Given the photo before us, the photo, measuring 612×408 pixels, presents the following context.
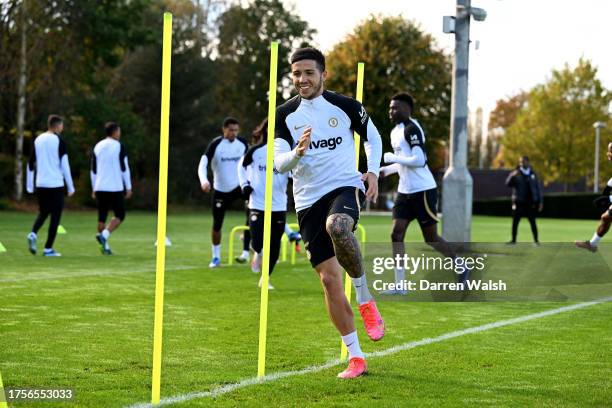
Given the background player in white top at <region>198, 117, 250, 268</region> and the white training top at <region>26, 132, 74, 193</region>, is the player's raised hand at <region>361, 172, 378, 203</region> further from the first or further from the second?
the white training top at <region>26, 132, 74, 193</region>

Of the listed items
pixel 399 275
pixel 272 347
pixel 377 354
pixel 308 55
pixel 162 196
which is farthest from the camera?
pixel 399 275

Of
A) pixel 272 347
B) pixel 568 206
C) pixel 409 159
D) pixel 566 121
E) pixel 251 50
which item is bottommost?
pixel 568 206

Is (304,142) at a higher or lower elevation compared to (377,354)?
higher

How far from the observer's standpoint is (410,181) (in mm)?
11148

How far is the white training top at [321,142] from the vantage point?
6215 mm

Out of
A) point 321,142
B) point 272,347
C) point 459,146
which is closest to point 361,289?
point 321,142

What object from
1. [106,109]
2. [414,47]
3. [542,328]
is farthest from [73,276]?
[414,47]

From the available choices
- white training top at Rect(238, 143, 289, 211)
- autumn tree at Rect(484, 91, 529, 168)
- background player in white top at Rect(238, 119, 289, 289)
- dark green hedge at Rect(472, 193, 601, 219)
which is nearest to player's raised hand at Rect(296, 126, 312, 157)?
A: background player in white top at Rect(238, 119, 289, 289)

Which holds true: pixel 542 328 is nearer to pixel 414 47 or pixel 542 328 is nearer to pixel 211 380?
pixel 211 380

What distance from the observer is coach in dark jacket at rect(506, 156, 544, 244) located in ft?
73.3

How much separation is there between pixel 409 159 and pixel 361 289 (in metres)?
4.56

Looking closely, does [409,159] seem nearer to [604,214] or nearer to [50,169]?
[604,214]

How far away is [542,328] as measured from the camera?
29.0ft

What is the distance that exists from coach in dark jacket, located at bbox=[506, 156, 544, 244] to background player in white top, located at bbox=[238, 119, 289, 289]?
10.4m
